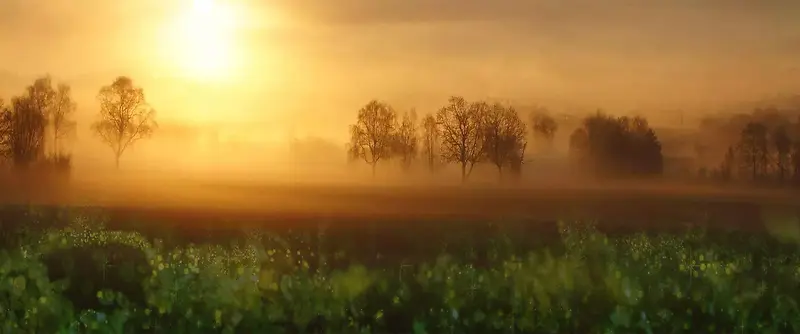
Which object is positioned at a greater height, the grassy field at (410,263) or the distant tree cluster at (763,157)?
the distant tree cluster at (763,157)

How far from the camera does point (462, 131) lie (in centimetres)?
414

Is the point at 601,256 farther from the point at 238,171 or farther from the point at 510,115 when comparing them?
the point at 238,171

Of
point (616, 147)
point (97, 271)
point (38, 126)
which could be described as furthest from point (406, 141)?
point (38, 126)

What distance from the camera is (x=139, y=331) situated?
2945mm

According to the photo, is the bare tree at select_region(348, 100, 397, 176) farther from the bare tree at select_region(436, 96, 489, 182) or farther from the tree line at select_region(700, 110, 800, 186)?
→ the tree line at select_region(700, 110, 800, 186)

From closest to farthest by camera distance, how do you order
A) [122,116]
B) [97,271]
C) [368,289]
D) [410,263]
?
[368,289], [97,271], [410,263], [122,116]

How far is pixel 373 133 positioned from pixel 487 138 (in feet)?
1.87

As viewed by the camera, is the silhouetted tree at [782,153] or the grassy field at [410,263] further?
the silhouetted tree at [782,153]

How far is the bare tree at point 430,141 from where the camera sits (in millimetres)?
4148

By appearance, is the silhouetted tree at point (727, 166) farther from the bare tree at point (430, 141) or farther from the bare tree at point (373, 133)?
the bare tree at point (373, 133)

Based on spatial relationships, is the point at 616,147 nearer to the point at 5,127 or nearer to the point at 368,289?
the point at 368,289

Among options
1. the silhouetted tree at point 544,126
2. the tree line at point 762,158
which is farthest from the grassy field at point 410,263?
the silhouetted tree at point 544,126

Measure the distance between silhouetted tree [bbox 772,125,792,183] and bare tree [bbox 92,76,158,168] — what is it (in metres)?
3.06

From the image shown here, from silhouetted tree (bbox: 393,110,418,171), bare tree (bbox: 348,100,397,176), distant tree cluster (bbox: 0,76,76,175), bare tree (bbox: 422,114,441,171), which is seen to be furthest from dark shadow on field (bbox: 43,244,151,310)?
bare tree (bbox: 422,114,441,171)
